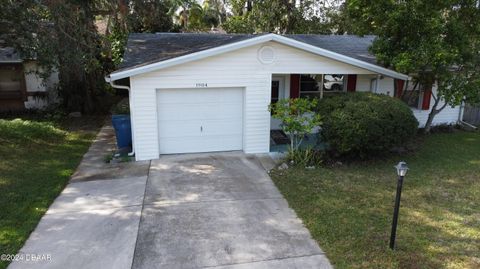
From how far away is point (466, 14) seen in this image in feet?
34.3

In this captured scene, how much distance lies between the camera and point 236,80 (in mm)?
9719

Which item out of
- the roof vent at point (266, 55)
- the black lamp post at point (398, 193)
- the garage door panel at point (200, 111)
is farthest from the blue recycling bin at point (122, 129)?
the black lamp post at point (398, 193)

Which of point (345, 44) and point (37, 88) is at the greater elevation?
point (345, 44)

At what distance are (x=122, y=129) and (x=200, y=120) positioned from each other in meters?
2.39

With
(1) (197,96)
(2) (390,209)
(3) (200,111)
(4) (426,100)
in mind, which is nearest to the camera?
(2) (390,209)

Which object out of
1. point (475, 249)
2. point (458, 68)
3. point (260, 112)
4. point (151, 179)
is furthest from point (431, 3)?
point (151, 179)

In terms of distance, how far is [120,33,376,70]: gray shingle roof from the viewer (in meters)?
9.95

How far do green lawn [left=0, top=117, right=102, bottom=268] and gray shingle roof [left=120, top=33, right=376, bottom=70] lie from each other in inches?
124

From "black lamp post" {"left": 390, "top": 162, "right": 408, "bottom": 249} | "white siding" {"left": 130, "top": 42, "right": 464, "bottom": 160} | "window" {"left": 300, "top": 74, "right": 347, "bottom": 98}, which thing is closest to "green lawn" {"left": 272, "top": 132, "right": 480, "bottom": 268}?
"black lamp post" {"left": 390, "top": 162, "right": 408, "bottom": 249}

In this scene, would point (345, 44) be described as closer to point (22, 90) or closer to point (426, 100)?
point (426, 100)

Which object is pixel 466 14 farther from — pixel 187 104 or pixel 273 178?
pixel 187 104

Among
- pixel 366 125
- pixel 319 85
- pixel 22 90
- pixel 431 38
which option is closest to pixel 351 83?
pixel 319 85

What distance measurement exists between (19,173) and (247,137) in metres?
5.78

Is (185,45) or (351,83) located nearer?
(185,45)
